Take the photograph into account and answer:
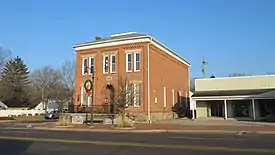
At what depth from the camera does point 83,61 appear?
43.0 meters

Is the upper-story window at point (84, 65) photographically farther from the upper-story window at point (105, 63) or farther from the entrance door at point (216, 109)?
the entrance door at point (216, 109)

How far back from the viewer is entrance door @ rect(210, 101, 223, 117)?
45.0 meters

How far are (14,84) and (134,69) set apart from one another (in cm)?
5449

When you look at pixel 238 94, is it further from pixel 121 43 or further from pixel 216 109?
pixel 121 43

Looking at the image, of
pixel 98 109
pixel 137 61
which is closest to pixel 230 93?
pixel 137 61

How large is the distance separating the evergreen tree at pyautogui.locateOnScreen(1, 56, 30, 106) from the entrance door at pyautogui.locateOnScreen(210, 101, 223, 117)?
5218cm

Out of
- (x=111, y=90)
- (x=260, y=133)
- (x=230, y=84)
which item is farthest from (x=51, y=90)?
(x=260, y=133)

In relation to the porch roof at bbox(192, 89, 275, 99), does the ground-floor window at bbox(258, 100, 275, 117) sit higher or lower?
lower

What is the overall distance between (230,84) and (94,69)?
1766 centimetres

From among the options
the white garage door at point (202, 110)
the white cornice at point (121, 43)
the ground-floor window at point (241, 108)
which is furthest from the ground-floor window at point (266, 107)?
the white cornice at point (121, 43)

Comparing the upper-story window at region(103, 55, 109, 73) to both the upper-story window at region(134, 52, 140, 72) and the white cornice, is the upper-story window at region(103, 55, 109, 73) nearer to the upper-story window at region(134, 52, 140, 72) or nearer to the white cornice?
the white cornice

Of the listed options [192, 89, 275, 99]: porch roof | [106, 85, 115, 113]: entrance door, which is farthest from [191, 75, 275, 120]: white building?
[106, 85, 115, 113]: entrance door

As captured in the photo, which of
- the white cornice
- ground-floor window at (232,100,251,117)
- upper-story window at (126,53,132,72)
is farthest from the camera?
ground-floor window at (232,100,251,117)

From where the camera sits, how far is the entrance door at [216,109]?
45000mm
